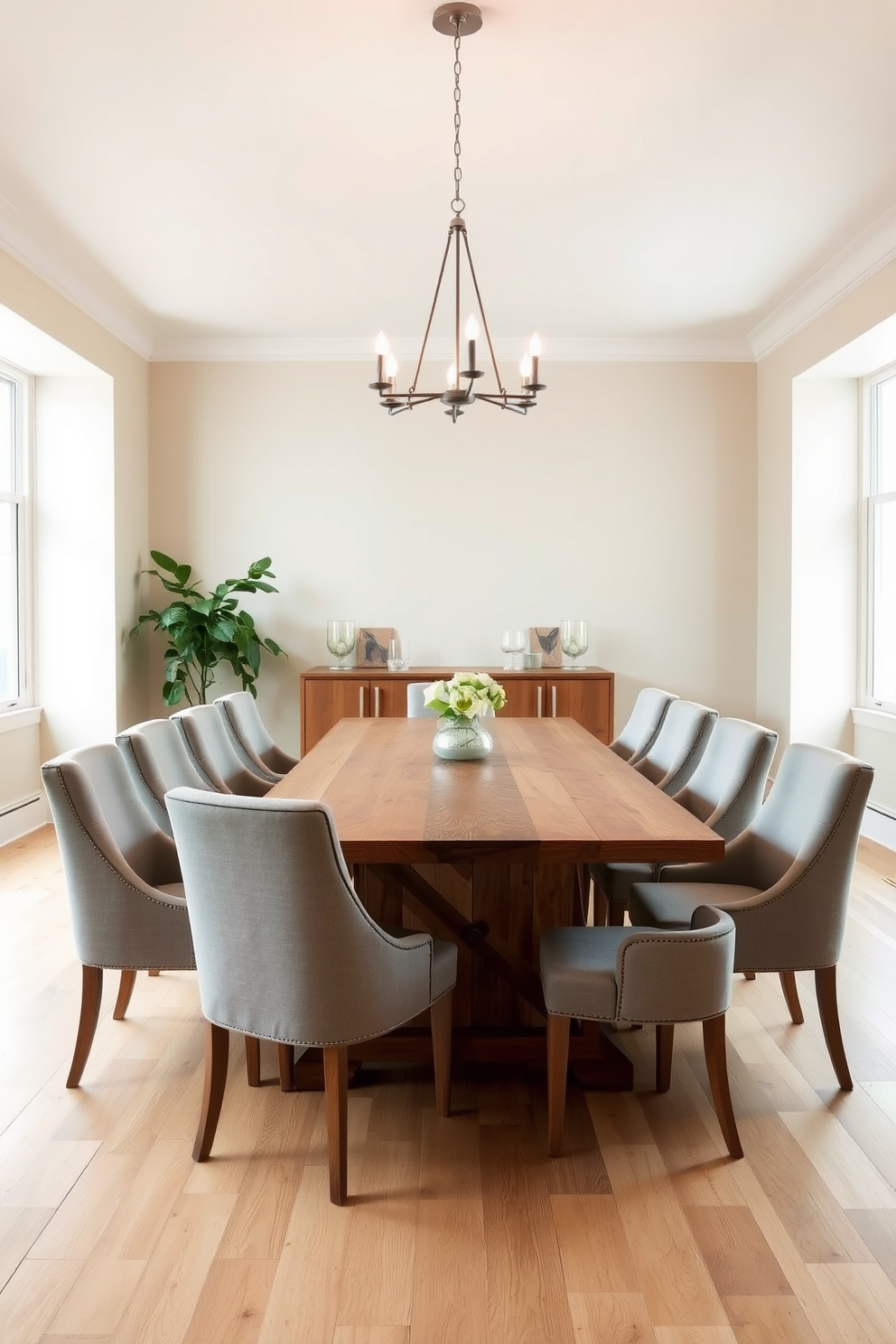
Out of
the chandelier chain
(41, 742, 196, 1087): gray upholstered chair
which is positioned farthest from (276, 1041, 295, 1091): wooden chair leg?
the chandelier chain

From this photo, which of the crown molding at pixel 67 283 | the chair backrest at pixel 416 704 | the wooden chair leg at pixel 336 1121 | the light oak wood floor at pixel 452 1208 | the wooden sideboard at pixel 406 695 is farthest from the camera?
the wooden sideboard at pixel 406 695

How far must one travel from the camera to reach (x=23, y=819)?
5.15m

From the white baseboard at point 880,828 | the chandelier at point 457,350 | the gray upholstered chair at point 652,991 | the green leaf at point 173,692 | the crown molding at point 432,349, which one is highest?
the crown molding at point 432,349

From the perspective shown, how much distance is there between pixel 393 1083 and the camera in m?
2.42

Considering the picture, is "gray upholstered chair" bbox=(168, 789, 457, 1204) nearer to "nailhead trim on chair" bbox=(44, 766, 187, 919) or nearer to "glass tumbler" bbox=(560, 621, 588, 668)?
"nailhead trim on chair" bbox=(44, 766, 187, 919)

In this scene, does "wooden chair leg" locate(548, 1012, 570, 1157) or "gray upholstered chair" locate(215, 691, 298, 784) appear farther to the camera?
"gray upholstered chair" locate(215, 691, 298, 784)

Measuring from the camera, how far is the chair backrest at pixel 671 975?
1956 millimetres

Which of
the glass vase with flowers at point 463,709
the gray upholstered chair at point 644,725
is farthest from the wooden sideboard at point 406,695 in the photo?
the glass vase with flowers at point 463,709

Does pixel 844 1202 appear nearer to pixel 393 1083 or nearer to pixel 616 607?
pixel 393 1083

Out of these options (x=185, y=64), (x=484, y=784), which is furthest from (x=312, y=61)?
(x=484, y=784)

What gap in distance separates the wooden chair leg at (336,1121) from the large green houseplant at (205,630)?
3796 millimetres

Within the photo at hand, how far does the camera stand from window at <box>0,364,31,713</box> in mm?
5168

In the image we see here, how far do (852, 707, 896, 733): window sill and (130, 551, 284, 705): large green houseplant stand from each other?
135 inches

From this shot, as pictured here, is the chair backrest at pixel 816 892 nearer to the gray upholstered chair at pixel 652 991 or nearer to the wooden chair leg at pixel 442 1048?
the gray upholstered chair at pixel 652 991
